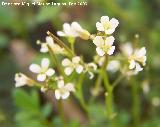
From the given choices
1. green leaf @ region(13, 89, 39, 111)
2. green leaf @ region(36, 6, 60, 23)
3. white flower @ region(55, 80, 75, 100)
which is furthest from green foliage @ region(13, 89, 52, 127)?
green leaf @ region(36, 6, 60, 23)

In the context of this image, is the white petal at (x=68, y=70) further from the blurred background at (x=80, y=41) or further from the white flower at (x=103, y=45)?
the blurred background at (x=80, y=41)

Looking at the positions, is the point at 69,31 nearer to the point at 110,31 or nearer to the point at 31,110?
the point at 110,31

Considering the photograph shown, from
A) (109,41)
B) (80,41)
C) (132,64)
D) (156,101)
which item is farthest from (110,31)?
(80,41)

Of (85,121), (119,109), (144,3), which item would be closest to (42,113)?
(85,121)

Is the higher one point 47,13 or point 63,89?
point 47,13

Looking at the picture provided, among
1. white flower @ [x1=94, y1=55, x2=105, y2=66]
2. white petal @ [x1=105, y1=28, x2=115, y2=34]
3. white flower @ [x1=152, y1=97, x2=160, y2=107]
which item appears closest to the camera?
white petal @ [x1=105, y1=28, x2=115, y2=34]

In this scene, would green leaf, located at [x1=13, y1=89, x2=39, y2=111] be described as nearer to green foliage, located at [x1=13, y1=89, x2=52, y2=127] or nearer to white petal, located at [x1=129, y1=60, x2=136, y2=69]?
green foliage, located at [x1=13, y1=89, x2=52, y2=127]
